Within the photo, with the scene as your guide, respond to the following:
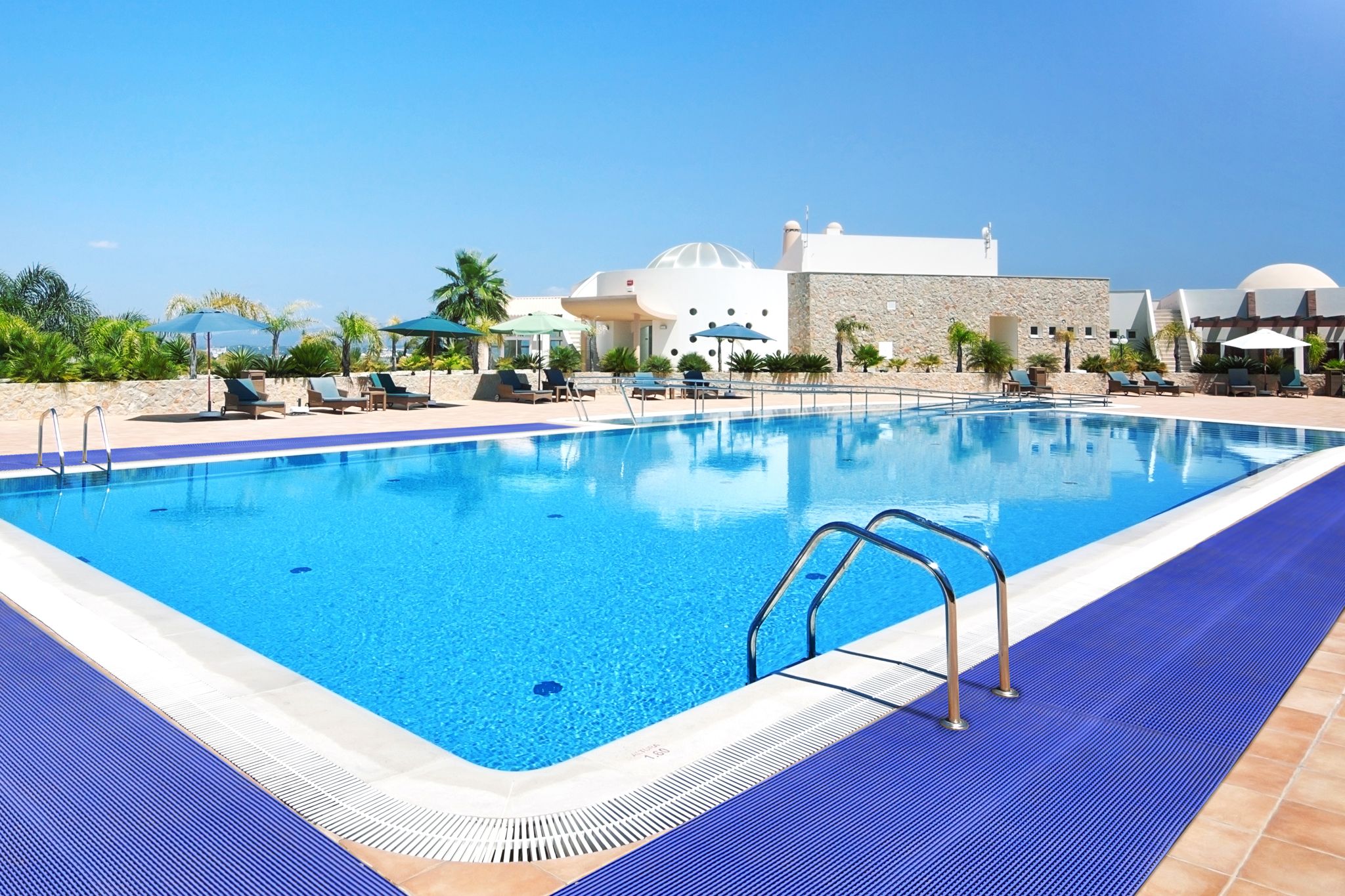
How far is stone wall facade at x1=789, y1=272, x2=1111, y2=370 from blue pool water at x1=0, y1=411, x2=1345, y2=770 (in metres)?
23.0

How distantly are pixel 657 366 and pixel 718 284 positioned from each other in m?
8.06

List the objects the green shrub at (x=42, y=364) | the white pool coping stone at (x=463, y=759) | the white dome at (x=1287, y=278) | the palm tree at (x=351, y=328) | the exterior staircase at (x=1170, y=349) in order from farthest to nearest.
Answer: the white dome at (x=1287, y=278), the exterior staircase at (x=1170, y=349), the palm tree at (x=351, y=328), the green shrub at (x=42, y=364), the white pool coping stone at (x=463, y=759)

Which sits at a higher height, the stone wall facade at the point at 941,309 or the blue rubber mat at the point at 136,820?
the stone wall facade at the point at 941,309

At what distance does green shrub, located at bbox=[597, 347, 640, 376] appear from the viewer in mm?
26531

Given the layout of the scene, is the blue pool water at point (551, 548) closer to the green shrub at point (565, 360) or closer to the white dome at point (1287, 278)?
the green shrub at point (565, 360)

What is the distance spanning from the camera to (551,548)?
684 cm

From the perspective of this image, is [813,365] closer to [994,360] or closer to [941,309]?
[994,360]

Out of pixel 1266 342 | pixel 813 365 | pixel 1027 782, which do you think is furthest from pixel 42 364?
pixel 1266 342

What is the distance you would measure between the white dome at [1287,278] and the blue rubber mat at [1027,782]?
183 ft

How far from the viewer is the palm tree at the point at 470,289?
121ft

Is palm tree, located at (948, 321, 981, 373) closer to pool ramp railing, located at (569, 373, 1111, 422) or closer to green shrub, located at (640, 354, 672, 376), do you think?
pool ramp railing, located at (569, 373, 1111, 422)

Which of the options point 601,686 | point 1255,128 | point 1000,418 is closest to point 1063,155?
point 1255,128

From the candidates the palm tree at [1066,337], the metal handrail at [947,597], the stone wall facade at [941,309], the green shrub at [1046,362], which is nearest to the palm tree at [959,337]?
the stone wall facade at [941,309]

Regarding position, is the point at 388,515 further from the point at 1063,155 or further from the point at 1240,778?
the point at 1063,155
